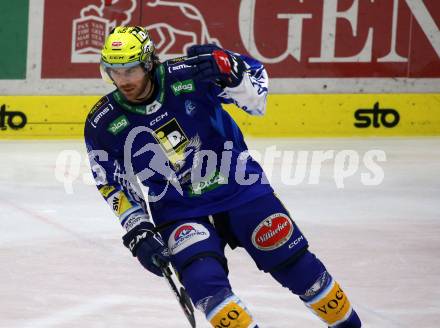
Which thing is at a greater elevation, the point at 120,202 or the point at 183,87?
the point at 183,87

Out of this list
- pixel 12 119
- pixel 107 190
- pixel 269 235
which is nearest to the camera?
pixel 269 235

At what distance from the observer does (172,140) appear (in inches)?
166

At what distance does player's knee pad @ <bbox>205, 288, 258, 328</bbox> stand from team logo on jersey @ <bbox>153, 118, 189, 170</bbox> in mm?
569

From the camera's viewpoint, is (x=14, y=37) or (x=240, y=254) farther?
(x=14, y=37)

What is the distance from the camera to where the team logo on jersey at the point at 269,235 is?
13.8 feet

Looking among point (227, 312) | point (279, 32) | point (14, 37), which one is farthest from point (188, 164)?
point (279, 32)

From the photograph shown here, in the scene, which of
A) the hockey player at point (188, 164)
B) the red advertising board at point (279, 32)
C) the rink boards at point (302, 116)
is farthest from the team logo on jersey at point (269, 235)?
the red advertising board at point (279, 32)

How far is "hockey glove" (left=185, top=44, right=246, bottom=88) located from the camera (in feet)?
13.4

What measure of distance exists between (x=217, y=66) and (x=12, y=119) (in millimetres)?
6366

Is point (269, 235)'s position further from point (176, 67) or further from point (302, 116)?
point (302, 116)

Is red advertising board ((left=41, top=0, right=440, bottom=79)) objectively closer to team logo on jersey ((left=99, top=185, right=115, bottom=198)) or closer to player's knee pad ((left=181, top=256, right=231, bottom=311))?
team logo on jersey ((left=99, top=185, right=115, bottom=198))

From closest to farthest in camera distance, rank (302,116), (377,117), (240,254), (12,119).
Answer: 1. (240,254)
2. (12,119)
3. (302,116)
4. (377,117)

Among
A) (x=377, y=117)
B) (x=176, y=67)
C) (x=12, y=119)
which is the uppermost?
(x=176, y=67)

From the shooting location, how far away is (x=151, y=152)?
421 centimetres
